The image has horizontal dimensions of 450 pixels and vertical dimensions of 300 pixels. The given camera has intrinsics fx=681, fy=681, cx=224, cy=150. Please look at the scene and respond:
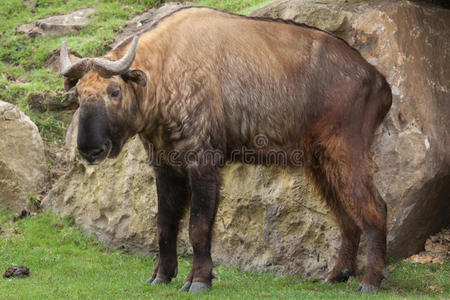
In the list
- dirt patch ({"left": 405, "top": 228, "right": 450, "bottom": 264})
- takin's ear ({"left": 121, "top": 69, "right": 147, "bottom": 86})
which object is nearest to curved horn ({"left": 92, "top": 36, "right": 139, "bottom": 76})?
takin's ear ({"left": 121, "top": 69, "right": 147, "bottom": 86})

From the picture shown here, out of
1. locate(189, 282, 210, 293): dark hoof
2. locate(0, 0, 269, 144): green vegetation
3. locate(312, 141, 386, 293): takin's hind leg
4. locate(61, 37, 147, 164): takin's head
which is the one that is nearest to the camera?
locate(61, 37, 147, 164): takin's head

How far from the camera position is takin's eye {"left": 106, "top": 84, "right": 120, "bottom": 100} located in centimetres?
565

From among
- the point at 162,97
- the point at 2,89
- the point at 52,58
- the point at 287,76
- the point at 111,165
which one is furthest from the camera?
the point at 52,58

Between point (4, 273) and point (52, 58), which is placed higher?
point (52, 58)

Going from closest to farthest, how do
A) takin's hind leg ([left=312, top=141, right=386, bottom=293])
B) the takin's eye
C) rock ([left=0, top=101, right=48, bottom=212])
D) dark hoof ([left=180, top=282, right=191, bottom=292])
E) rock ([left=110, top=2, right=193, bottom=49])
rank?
1. the takin's eye
2. dark hoof ([left=180, top=282, right=191, bottom=292])
3. takin's hind leg ([left=312, top=141, right=386, bottom=293])
4. rock ([left=0, top=101, right=48, bottom=212])
5. rock ([left=110, top=2, right=193, bottom=49])

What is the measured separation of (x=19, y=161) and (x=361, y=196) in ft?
16.4

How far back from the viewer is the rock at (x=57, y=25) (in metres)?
12.7

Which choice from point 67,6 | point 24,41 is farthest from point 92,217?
point 67,6

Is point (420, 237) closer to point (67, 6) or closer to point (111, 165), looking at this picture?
point (111, 165)

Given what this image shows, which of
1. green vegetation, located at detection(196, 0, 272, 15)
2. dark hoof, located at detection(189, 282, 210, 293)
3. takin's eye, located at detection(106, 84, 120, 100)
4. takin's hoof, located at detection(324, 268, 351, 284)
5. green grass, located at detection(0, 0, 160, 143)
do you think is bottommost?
takin's hoof, located at detection(324, 268, 351, 284)

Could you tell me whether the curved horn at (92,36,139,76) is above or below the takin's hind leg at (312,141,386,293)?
above

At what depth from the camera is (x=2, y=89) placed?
36.9 ft

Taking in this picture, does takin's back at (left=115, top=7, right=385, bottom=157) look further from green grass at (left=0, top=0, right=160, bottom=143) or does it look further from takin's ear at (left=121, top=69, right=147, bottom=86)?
green grass at (left=0, top=0, right=160, bottom=143)

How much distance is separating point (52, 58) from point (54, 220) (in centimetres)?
422
